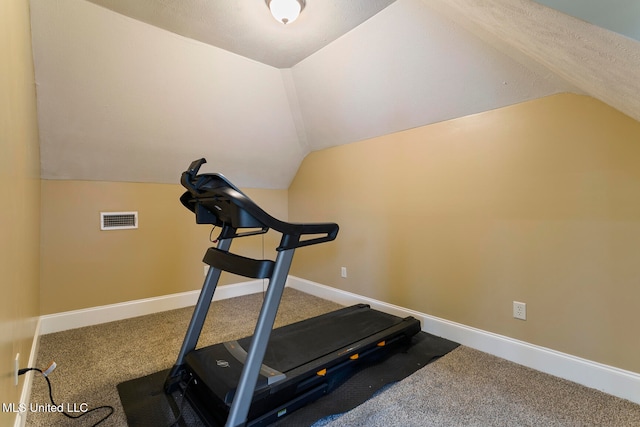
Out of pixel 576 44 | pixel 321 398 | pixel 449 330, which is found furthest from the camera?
pixel 449 330

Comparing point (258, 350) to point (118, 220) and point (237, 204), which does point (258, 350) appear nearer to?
point (237, 204)

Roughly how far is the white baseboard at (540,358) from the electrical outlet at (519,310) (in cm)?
18

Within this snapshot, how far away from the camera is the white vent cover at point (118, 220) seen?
2.79m

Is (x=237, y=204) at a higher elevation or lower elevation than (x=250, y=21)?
lower

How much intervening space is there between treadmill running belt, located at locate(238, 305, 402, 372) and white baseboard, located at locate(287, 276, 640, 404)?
36 centimetres

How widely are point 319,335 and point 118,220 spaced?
2.27m

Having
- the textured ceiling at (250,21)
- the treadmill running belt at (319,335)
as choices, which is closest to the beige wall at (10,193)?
the textured ceiling at (250,21)

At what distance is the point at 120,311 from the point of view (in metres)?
2.85

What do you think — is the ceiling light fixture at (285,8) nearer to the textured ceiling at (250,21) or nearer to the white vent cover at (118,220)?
the textured ceiling at (250,21)

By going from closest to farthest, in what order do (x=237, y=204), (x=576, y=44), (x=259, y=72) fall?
(x=576, y=44) → (x=237, y=204) → (x=259, y=72)

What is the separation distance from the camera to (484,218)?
222 cm

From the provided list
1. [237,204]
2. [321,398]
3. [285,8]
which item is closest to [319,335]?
[321,398]

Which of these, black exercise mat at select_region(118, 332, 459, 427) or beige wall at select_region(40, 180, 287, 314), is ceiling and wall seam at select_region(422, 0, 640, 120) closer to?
black exercise mat at select_region(118, 332, 459, 427)

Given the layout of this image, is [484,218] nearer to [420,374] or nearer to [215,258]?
[420,374]
